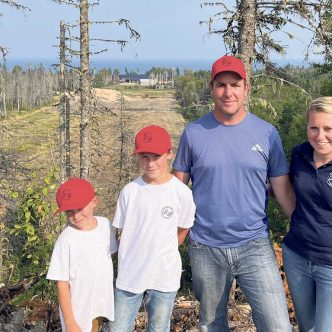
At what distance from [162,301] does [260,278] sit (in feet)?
2.38

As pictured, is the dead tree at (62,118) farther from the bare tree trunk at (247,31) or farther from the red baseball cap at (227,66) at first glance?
the red baseball cap at (227,66)

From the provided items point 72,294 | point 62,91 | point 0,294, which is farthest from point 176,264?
point 62,91

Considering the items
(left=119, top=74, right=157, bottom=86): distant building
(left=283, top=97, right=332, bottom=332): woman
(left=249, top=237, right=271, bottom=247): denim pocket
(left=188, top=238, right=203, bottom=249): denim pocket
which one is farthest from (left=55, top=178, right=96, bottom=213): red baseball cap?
(left=119, top=74, right=157, bottom=86): distant building

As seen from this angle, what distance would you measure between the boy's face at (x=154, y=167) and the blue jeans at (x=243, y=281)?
1.96ft

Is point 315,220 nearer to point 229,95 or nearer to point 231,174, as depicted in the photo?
point 231,174

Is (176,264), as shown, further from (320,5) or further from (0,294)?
(320,5)

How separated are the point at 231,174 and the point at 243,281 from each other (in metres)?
0.82

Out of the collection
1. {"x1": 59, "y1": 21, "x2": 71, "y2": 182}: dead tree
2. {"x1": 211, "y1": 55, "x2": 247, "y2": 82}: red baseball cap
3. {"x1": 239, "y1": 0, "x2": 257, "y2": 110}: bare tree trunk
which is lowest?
{"x1": 59, "y1": 21, "x2": 71, "y2": 182}: dead tree

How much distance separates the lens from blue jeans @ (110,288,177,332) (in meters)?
3.34

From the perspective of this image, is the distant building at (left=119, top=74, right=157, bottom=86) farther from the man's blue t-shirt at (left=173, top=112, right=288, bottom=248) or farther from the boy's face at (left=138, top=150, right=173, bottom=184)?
the boy's face at (left=138, top=150, right=173, bottom=184)

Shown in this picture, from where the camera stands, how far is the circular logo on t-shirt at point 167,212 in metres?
3.27

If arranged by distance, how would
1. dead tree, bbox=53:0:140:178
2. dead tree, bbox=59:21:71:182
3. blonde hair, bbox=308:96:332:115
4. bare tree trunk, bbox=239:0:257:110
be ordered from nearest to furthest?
blonde hair, bbox=308:96:332:115 < bare tree trunk, bbox=239:0:257:110 < dead tree, bbox=53:0:140:178 < dead tree, bbox=59:21:71:182

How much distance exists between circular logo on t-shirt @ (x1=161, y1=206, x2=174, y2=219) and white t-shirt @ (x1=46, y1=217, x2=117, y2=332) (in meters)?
0.42

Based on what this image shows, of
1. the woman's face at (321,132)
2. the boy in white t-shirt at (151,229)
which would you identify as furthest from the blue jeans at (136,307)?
the woman's face at (321,132)
